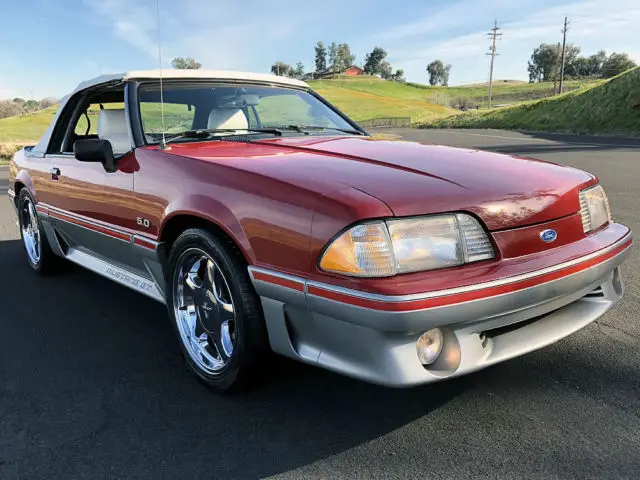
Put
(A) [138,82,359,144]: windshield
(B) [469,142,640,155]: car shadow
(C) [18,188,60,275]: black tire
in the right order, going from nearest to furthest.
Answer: (A) [138,82,359,144]: windshield
(C) [18,188,60,275]: black tire
(B) [469,142,640,155]: car shadow

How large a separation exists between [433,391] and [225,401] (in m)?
0.95

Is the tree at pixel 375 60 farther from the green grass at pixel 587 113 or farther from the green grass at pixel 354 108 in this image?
the green grass at pixel 587 113

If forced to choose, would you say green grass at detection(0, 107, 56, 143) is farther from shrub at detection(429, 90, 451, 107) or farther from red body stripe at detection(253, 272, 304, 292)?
shrub at detection(429, 90, 451, 107)

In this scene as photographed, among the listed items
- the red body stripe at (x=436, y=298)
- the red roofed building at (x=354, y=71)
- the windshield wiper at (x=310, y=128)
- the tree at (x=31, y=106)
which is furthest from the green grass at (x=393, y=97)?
the red body stripe at (x=436, y=298)

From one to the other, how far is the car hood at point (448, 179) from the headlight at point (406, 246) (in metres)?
0.05

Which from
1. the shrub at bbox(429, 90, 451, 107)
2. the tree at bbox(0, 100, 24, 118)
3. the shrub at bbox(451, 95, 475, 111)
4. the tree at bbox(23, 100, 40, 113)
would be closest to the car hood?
the tree at bbox(23, 100, 40, 113)

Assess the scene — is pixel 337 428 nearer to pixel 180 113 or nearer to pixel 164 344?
pixel 164 344

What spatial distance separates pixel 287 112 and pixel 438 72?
16210 centimetres

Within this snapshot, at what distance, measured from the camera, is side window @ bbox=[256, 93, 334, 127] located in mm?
3680

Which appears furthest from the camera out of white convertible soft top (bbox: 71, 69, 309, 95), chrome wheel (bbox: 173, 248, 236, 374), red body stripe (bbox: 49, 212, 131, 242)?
white convertible soft top (bbox: 71, 69, 309, 95)

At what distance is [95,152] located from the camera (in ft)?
9.86

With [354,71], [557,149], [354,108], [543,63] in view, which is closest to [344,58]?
[354,71]

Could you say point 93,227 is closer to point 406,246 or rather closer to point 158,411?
point 158,411

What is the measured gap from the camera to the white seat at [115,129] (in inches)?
131
